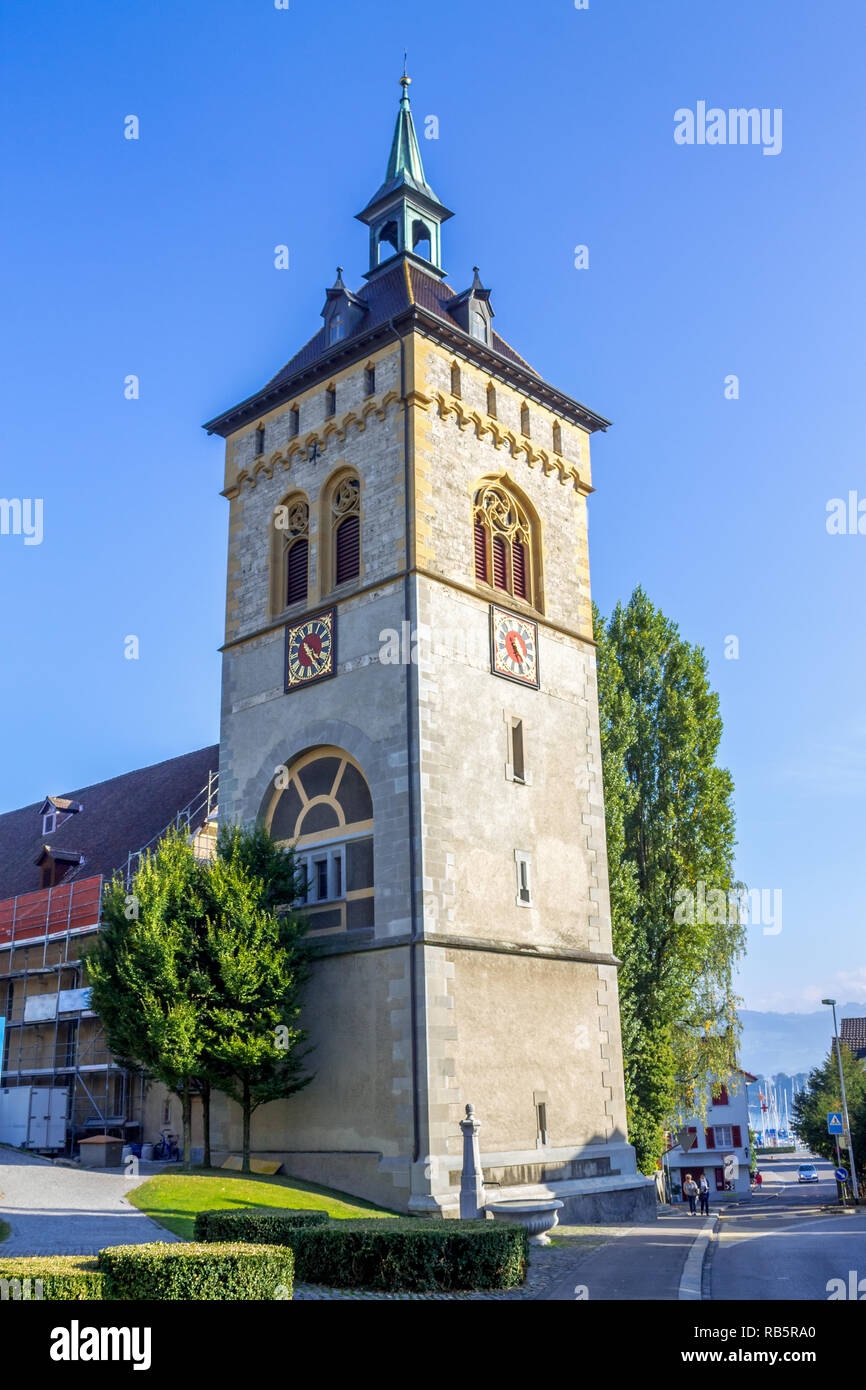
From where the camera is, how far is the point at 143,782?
43.8m

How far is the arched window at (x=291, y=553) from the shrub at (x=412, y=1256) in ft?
58.8

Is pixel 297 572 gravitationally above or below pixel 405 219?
below

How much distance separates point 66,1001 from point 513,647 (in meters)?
18.5

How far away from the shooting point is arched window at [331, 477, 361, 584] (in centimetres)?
2916

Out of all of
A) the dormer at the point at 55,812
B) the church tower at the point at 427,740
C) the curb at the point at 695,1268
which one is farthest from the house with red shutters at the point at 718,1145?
the curb at the point at 695,1268

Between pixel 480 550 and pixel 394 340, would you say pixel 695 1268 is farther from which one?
pixel 394 340

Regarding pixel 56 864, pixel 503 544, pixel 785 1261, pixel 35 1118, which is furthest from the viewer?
pixel 56 864

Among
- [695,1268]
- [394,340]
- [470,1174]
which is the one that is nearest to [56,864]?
[394,340]

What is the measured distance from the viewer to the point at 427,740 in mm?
25734

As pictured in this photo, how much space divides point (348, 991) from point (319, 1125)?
2.94 m

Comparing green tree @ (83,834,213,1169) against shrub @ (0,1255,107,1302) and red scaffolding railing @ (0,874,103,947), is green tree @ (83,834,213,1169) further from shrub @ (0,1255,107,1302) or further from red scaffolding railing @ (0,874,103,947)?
shrub @ (0,1255,107,1302)

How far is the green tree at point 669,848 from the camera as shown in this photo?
111 ft

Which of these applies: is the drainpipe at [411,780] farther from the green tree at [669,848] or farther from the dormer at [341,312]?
the green tree at [669,848]
